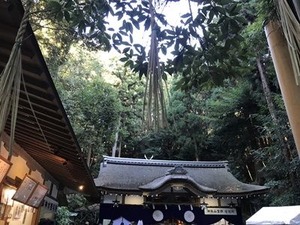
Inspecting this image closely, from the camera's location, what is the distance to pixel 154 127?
145 centimetres

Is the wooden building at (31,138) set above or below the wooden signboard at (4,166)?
above

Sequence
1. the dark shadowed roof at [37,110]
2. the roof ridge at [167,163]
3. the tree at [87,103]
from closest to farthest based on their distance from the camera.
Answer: the dark shadowed roof at [37,110], the tree at [87,103], the roof ridge at [167,163]

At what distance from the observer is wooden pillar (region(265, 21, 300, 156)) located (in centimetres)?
149

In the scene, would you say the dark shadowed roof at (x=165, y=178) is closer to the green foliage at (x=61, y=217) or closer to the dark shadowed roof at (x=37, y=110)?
the green foliage at (x=61, y=217)

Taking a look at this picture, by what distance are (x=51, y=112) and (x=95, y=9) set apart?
1.00 m

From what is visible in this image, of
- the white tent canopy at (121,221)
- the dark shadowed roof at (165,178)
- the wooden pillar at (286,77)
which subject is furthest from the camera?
the white tent canopy at (121,221)

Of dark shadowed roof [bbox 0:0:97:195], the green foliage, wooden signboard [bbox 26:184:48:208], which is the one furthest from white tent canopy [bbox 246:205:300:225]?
the green foliage

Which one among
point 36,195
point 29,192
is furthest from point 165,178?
point 29,192

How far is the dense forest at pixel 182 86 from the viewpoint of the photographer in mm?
2301

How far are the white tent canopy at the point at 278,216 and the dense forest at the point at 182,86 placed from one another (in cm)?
242

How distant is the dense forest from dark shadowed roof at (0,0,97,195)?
0.24 meters

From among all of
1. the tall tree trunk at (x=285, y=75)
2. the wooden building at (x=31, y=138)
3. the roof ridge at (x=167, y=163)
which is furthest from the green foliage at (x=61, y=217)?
the tall tree trunk at (x=285, y=75)

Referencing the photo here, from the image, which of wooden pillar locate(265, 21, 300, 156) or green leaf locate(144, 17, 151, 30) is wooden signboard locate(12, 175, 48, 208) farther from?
wooden pillar locate(265, 21, 300, 156)

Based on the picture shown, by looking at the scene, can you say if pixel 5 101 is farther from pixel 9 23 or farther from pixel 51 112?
pixel 51 112
